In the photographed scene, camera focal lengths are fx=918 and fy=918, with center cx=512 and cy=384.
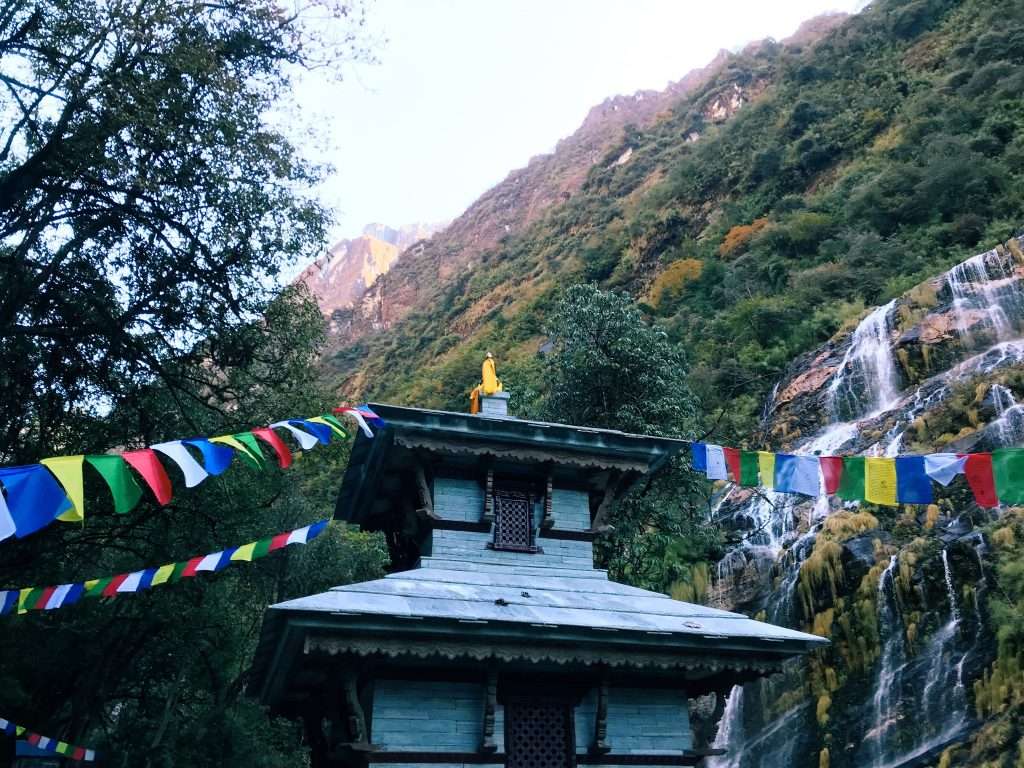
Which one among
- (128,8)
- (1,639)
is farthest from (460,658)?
(1,639)

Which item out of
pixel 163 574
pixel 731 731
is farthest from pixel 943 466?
pixel 731 731

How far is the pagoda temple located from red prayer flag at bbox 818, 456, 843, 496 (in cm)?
209

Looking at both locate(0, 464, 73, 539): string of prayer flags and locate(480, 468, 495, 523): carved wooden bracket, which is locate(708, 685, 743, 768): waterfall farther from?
locate(0, 464, 73, 539): string of prayer flags

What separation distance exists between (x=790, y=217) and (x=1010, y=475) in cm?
4767

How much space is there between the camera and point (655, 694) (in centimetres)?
1157

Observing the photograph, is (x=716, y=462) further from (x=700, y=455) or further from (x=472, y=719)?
(x=472, y=719)

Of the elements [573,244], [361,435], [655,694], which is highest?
[573,244]

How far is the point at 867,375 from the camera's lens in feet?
121

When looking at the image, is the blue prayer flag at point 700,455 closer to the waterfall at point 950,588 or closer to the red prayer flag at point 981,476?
the red prayer flag at point 981,476

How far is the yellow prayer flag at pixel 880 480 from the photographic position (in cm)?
1218

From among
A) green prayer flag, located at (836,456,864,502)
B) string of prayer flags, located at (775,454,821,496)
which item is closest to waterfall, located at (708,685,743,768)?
A: string of prayer flags, located at (775,454,821,496)

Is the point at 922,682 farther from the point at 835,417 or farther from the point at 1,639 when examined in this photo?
the point at 1,639

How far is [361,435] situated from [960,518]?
65.1ft

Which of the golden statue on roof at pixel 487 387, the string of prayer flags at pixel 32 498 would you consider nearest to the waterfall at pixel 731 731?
the golden statue on roof at pixel 487 387
